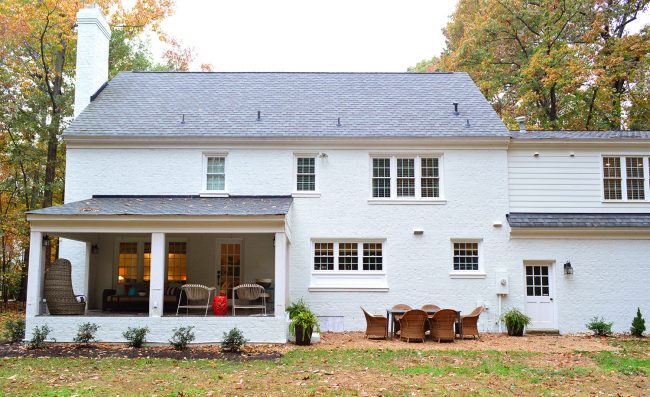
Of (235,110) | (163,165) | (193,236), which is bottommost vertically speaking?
(193,236)

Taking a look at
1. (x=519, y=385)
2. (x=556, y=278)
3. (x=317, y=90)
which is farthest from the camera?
(x=317, y=90)

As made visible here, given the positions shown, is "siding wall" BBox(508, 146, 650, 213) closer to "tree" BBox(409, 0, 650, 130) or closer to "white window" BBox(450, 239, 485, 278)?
"white window" BBox(450, 239, 485, 278)

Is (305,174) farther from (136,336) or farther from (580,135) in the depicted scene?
(580,135)

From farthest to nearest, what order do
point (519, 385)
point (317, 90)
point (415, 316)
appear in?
point (317, 90) < point (415, 316) < point (519, 385)

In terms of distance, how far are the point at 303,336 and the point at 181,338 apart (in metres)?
2.95

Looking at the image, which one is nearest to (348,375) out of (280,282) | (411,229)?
(280,282)

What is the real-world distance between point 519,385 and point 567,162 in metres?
10.8

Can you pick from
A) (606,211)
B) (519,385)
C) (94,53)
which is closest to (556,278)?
(606,211)

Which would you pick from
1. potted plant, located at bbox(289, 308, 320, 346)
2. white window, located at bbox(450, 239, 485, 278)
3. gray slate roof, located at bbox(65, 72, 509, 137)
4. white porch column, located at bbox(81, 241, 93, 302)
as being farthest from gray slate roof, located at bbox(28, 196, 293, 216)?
white window, located at bbox(450, 239, 485, 278)

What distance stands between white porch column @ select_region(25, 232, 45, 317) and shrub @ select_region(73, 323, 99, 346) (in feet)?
4.28

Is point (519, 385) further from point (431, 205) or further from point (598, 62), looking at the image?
point (598, 62)

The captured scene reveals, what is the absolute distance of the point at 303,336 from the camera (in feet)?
48.1

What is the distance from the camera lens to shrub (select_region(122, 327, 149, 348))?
547 inches

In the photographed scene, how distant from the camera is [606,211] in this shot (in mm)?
18641
